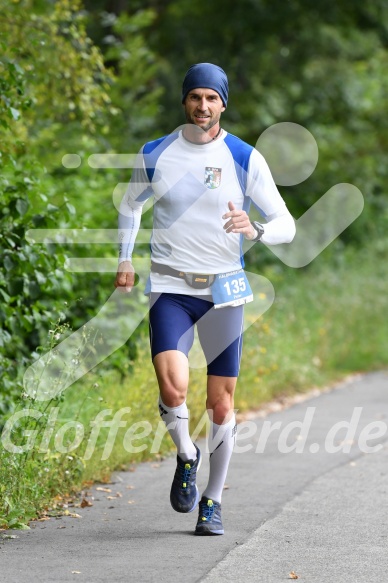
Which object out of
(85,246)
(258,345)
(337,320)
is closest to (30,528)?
(85,246)

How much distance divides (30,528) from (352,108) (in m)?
14.9

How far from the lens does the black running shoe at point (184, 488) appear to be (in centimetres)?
618

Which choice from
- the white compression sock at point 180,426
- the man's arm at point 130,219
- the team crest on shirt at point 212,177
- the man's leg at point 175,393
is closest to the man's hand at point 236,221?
the team crest on shirt at point 212,177

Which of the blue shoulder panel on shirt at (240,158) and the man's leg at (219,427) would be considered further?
the man's leg at (219,427)

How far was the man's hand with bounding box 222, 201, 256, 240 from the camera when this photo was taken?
5.82m

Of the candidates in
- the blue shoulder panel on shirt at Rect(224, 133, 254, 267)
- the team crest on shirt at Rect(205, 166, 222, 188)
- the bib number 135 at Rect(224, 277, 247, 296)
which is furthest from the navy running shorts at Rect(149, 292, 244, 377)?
the team crest on shirt at Rect(205, 166, 222, 188)

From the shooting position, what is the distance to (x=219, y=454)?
21.1 feet

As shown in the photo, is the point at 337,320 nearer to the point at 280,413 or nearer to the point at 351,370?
the point at 351,370

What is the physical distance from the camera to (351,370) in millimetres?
16375

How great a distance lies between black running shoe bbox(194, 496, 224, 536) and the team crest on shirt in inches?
63.3

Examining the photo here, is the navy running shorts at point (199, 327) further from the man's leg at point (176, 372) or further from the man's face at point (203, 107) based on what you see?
the man's face at point (203, 107)

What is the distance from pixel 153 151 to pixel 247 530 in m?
2.01

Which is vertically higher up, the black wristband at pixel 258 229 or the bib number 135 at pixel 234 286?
the black wristband at pixel 258 229

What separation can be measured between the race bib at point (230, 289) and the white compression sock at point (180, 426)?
550 mm
